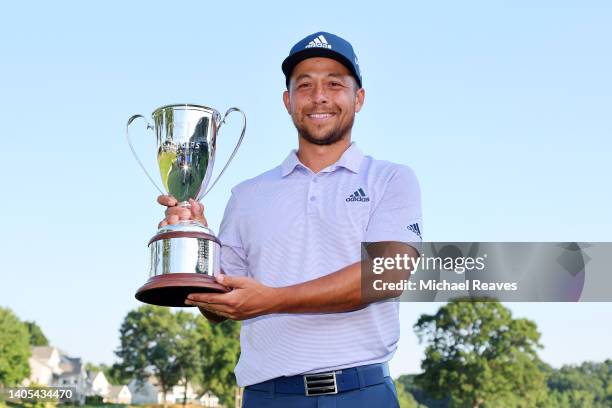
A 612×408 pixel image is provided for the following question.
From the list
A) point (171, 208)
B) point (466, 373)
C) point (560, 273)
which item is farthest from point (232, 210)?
point (466, 373)

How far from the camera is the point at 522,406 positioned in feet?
174

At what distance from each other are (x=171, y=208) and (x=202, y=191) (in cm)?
43

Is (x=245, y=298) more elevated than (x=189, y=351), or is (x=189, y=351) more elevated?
(x=189, y=351)

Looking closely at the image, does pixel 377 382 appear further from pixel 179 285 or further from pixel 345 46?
pixel 345 46

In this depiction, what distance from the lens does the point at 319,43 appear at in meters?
4.34

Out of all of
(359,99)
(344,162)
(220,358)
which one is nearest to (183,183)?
(344,162)

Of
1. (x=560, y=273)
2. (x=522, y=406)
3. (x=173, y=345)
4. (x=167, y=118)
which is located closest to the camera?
(x=167, y=118)

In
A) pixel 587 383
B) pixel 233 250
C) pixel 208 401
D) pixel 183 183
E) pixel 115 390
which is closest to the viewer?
pixel 233 250

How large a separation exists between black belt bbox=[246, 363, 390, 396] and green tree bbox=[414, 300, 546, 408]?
163 feet

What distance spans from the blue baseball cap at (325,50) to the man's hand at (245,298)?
4.36ft

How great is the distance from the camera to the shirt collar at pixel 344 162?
436 cm

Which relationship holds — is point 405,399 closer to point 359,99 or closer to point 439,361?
point 439,361

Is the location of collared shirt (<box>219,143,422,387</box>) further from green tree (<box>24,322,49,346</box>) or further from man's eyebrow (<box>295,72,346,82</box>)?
green tree (<box>24,322,49,346</box>)

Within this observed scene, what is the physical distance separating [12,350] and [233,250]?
2971 inches
